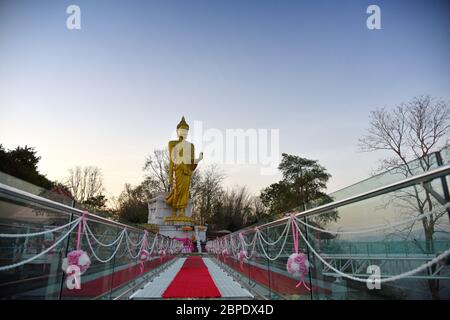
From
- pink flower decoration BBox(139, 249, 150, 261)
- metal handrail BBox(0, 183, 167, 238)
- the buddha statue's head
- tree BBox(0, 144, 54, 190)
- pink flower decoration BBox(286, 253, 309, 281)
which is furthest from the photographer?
the buddha statue's head

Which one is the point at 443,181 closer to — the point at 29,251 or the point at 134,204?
the point at 29,251

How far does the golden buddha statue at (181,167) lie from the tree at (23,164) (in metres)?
8.45

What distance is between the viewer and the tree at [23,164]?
55.6 ft

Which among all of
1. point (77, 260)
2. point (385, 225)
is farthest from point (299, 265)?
point (77, 260)

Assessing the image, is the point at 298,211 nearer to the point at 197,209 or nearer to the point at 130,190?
the point at 197,209

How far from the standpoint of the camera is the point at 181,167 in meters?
21.7

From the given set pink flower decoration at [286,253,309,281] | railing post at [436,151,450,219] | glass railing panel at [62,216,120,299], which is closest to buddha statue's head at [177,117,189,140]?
glass railing panel at [62,216,120,299]

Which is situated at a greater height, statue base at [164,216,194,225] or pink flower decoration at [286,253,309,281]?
statue base at [164,216,194,225]

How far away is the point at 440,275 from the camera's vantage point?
2.08m

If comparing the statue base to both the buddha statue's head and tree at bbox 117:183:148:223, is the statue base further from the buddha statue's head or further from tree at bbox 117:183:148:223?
tree at bbox 117:183:148:223

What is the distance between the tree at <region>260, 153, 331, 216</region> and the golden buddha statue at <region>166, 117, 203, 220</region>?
24.0 ft

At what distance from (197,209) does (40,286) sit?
30336mm

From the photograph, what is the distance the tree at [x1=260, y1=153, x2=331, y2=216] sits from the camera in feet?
72.0
